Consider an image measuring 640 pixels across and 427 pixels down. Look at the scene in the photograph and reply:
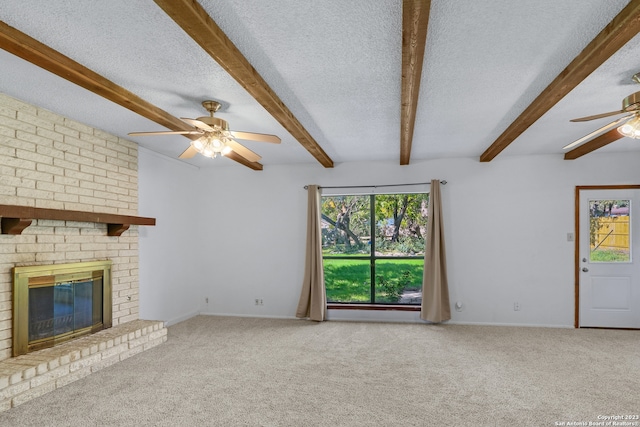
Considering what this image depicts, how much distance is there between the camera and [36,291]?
3.53 metres

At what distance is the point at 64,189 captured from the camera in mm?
3885

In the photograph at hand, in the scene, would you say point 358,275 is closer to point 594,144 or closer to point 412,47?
point 594,144

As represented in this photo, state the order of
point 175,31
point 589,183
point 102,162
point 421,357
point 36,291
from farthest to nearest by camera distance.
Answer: point 589,183, point 102,162, point 421,357, point 36,291, point 175,31

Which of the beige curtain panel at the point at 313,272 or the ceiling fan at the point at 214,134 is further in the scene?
the beige curtain panel at the point at 313,272

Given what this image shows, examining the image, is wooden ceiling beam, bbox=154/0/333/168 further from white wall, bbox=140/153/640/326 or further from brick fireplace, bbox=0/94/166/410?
white wall, bbox=140/153/640/326

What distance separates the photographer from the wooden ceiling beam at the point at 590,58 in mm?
2006

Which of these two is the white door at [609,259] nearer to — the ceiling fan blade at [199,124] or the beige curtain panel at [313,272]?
the beige curtain panel at [313,272]

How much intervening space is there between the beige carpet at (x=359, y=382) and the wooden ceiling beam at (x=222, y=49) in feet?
7.48

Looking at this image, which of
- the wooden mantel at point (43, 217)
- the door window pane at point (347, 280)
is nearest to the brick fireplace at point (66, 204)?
the wooden mantel at point (43, 217)

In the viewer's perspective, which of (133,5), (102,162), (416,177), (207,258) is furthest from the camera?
(207,258)

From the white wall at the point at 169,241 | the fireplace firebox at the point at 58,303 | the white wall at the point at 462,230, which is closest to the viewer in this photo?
the fireplace firebox at the point at 58,303

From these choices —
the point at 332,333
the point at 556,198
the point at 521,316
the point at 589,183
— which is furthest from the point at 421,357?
the point at 589,183

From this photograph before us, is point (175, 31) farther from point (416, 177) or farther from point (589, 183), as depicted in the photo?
point (589, 183)

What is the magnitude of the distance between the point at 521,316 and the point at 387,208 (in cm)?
235
